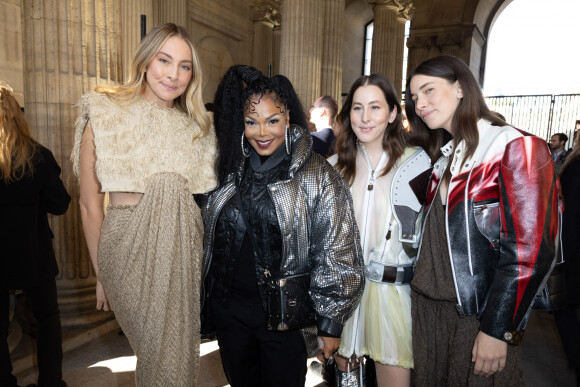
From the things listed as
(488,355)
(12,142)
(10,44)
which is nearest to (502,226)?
(488,355)

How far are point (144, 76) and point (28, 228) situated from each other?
5.18 feet

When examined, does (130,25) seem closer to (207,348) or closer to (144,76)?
(144,76)

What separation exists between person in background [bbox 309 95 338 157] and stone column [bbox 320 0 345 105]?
14.0ft

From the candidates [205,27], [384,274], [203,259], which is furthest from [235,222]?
[205,27]

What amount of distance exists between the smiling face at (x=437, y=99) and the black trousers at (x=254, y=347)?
1.24m

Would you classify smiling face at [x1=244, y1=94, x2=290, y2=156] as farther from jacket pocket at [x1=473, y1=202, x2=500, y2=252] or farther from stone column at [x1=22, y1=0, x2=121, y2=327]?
stone column at [x1=22, y1=0, x2=121, y2=327]

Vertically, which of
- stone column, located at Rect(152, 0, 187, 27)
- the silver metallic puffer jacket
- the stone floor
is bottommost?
the stone floor

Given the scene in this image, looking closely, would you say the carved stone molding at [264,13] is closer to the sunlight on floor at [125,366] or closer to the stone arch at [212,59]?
the stone arch at [212,59]

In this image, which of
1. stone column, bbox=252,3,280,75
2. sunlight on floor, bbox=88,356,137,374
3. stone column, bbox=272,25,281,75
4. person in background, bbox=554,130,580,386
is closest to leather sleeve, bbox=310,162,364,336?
person in background, bbox=554,130,580,386

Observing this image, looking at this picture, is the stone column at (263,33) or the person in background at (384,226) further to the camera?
the stone column at (263,33)

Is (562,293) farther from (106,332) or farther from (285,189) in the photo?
(106,332)

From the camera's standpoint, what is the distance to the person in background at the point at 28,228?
2.62 m

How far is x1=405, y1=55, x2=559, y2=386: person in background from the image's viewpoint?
161 cm

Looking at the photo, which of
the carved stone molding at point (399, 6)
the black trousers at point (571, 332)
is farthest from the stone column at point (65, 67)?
the carved stone molding at point (399, 6)
